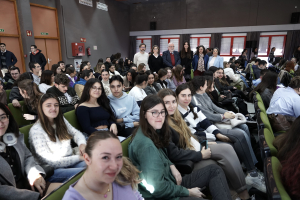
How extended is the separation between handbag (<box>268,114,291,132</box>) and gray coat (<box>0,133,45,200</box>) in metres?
2.83

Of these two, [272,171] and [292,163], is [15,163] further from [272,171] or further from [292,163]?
[292,163]

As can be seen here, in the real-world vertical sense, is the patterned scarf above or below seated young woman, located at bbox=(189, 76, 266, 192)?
above

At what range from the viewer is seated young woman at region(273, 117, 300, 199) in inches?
44.0

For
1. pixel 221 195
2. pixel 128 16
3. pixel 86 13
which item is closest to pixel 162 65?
pixel 221 195

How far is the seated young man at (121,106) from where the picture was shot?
2859mm

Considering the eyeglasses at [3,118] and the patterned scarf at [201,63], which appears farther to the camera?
the patterned scarf at [201,63]

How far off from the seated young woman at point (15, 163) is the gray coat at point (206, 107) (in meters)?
A: 2.18

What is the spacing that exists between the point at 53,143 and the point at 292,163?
1.93 m

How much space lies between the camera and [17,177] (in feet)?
4.94

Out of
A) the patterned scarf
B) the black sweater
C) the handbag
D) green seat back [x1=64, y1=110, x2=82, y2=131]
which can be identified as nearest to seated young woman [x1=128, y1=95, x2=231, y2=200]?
green seat back [x1=64, y1=110, x2=82, y2=131]

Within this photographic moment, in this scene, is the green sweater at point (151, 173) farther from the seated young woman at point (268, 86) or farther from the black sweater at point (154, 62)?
the black sweater at point (154, 62)

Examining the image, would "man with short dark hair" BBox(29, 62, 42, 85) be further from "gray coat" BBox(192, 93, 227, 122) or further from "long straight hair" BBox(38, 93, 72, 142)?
"gray coat" BBox(192, 93, 227, 122)

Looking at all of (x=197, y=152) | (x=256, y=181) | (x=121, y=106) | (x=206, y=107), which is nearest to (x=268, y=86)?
(x=206, y=107)

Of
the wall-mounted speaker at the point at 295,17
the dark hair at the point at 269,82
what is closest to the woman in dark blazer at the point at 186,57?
the dark hair at the point at 269,82
